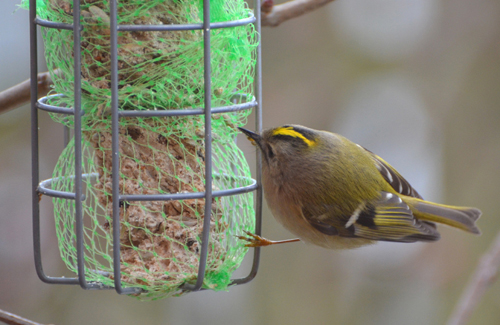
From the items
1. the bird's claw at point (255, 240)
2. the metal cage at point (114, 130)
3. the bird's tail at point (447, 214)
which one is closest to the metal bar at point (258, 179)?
the bird's claw at point (255, 240)

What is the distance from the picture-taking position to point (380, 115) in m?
5.89

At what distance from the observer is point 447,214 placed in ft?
9.78

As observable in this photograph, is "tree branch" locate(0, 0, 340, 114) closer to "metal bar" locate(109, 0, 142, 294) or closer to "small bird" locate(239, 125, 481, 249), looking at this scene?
"small bird" locate(239, 125, 481, 249)

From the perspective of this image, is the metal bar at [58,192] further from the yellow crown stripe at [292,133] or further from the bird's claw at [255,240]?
the yellow crown stripe at [292,133]

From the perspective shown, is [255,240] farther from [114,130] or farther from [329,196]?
[114,130]

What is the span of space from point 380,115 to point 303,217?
3.38 metres

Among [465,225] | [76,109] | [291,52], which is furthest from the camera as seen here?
[291,52]

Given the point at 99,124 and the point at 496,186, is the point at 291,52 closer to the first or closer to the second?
the point at 496,186

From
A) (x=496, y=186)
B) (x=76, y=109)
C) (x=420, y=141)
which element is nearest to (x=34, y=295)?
(x=76, y=109)

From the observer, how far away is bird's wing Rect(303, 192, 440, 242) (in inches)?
108

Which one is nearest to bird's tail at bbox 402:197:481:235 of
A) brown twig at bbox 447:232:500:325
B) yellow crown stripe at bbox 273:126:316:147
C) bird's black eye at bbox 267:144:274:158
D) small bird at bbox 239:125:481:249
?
small bird at bbox 239:125:481:249

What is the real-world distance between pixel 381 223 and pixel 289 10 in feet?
3.45

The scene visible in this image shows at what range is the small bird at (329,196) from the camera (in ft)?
8.91

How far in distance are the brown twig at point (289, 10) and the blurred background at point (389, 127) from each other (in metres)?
2.76
